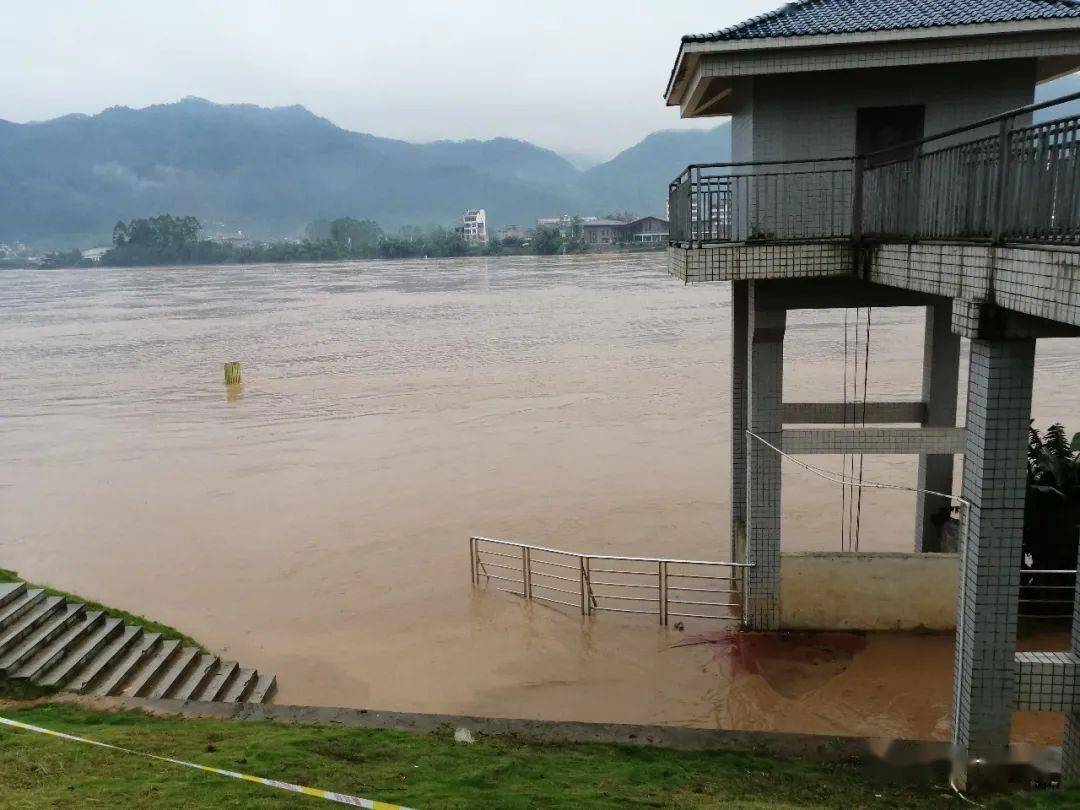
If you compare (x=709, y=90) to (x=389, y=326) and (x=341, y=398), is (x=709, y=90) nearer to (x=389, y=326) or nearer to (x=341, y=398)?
(x=341, y=398)

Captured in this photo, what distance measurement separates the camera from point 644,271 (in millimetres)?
76500

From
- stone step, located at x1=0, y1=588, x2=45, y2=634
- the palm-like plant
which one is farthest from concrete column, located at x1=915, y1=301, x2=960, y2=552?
stone step, located at x1=0, y1=588, x2=45, y2=634

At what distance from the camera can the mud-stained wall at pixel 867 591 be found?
9.69 meters

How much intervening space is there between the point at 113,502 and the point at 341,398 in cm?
1038

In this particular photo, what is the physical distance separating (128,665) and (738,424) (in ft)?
25.7

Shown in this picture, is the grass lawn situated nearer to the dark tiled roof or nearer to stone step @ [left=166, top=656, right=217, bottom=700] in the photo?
stone step @ [left=166, top=656, right=217, bottom=700]

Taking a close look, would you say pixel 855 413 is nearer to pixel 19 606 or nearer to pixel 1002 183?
pixel 1002 183

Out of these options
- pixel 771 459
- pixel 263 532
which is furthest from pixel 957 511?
pixel 263 532

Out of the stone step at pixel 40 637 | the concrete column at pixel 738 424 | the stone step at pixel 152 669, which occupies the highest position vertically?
the concrete column at pixel 738 424

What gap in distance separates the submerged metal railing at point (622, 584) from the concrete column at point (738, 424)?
1.90 ft

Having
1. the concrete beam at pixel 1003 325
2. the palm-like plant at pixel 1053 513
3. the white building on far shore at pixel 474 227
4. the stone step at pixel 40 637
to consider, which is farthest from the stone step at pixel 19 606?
the white building on far shore at pixel 474 227

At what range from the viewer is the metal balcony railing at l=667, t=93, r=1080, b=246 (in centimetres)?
469

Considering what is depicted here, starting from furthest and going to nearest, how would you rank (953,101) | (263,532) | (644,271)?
(644,271)
(263,532)
(953,101)

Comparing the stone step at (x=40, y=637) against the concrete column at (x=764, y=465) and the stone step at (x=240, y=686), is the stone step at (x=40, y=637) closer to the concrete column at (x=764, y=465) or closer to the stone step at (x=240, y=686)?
the stone step at (x=240, y=686)
